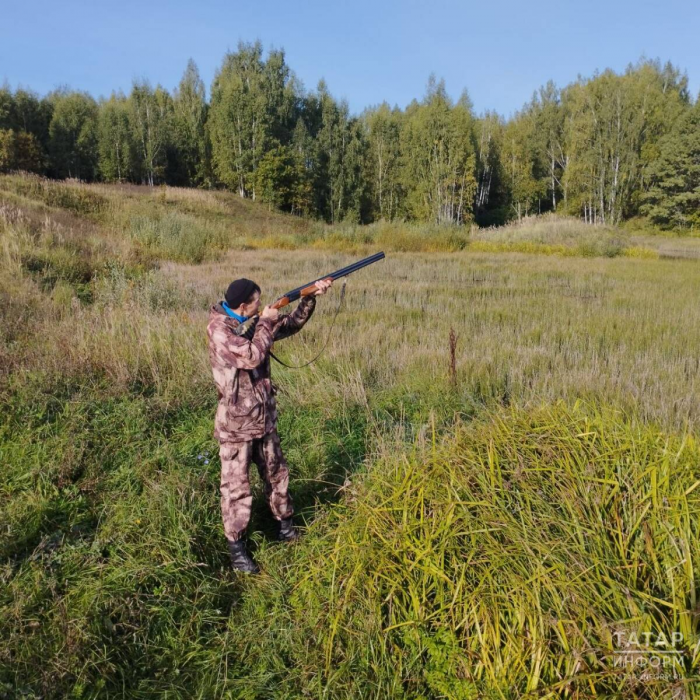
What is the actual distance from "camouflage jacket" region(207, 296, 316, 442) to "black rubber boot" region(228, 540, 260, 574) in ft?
2.25

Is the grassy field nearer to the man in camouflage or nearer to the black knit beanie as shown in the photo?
the man in camouflage

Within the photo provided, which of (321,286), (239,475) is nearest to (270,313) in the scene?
(321,286)

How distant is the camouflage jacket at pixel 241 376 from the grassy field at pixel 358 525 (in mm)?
740

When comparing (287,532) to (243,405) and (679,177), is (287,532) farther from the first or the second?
(679,177)

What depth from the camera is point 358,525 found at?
2938mm

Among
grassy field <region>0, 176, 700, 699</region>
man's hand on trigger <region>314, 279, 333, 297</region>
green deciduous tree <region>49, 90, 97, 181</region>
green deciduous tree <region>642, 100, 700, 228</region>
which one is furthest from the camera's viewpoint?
green deciduous tree <region>49, 90, 97, 181</region>

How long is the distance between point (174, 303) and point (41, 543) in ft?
21.7

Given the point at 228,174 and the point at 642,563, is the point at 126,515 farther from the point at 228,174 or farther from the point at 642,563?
the point at 228,174

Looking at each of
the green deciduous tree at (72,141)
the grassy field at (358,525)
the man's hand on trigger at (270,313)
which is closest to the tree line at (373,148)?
the green deciduous tree at (72,141)

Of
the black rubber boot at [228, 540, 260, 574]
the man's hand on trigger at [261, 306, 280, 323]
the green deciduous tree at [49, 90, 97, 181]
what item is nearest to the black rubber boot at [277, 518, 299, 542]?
the black rubber boot at [228, 540, 260, 574]

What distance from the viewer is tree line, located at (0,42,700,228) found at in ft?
145

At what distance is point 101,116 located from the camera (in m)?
45.8

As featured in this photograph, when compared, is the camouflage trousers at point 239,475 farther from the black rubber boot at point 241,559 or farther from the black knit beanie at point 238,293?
the black knit beanie at point 238,293

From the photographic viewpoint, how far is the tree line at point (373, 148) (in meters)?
44.2
